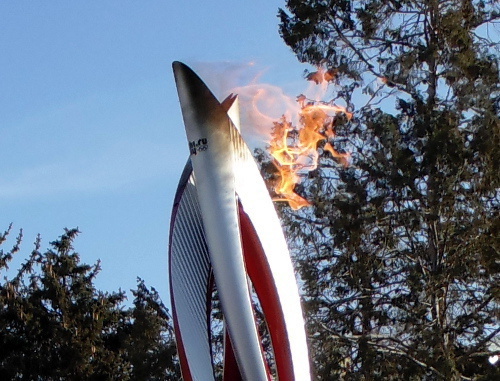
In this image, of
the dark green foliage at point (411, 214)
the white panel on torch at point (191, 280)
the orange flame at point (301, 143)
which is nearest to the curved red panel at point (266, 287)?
the white panel on torch at point (191, 280)

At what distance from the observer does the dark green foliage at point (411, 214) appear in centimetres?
2261

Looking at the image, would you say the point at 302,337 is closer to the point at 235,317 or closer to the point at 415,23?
the point at 235,317

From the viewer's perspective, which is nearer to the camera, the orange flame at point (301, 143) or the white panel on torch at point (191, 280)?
the white panel on torch at point (191, 280)

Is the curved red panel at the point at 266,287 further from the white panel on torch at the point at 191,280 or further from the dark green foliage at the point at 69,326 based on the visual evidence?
the dark green foliage at the point at 69,326

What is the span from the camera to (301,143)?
17.6 metres

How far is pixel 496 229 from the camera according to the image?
22906 mm

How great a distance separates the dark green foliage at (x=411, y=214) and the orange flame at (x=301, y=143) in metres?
0.36

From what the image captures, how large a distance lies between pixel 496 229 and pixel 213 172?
34.8 feet

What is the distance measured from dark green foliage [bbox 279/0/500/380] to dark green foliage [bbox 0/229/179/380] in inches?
217

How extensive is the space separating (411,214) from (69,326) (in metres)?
9.74

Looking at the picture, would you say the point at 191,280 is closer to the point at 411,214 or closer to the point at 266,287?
the point at 266,287

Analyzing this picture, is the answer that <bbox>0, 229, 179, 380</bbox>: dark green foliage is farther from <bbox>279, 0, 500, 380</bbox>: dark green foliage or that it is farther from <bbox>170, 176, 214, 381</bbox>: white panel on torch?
<bbox>170, 176, 214, 381</bbox>: white panel on torch

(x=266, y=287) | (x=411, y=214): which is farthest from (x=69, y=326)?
(x=266, y=287)

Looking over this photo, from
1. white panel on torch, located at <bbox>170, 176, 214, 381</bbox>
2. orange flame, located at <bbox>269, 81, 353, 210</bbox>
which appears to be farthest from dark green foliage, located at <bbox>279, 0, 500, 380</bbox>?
white panel on torch, located at <bbox>170, 176, 214, 381</bbox>
